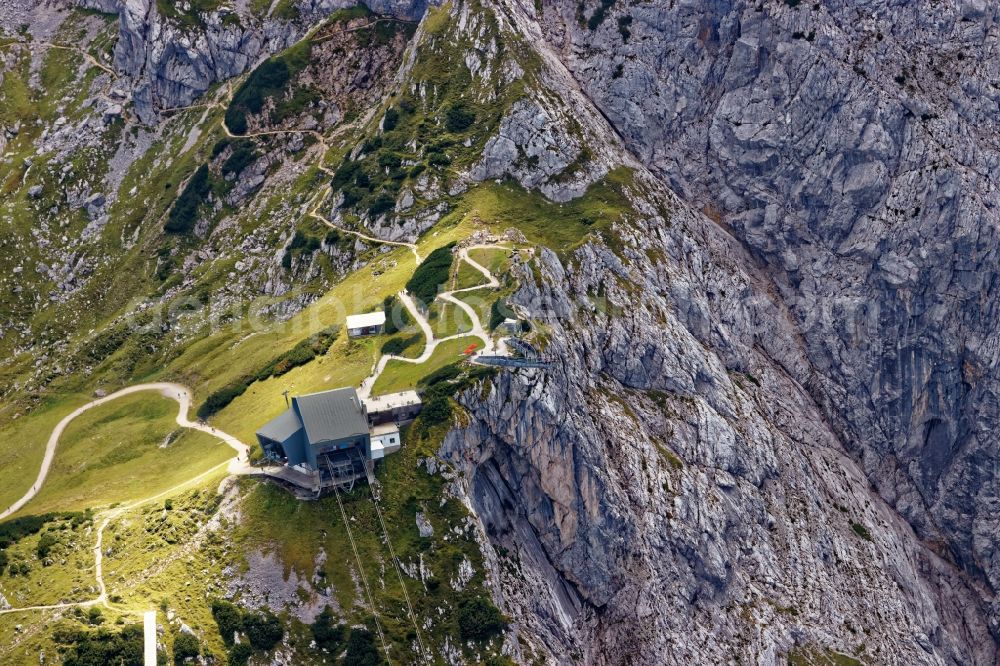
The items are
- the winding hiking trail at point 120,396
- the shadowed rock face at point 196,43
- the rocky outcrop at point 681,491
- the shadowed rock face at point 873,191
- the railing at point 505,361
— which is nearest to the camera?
the railing at point 505,361

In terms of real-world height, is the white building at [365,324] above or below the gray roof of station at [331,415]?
above

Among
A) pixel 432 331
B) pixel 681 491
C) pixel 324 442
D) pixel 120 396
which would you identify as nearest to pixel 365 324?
pixel 432 331

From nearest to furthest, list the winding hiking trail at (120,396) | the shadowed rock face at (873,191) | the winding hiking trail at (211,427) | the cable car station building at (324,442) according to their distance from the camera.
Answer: the winding hiking trail at (211,427) < the cable car station building at (324,442) < the winding hiking trail at (120,396) < the shadowed rock face at (873,191)

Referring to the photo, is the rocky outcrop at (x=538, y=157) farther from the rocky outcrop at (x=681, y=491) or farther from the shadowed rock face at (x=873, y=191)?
the shadowed rock face at (x=873, y=191)

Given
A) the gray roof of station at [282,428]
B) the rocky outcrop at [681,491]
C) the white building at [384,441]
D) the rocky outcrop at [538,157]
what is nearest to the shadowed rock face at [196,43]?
the rocky outcrop at [538,157]

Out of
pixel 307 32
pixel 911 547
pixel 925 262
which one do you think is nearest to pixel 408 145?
pixel 307 32

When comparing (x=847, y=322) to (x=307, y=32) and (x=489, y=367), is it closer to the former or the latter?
(x=489, y=367)
